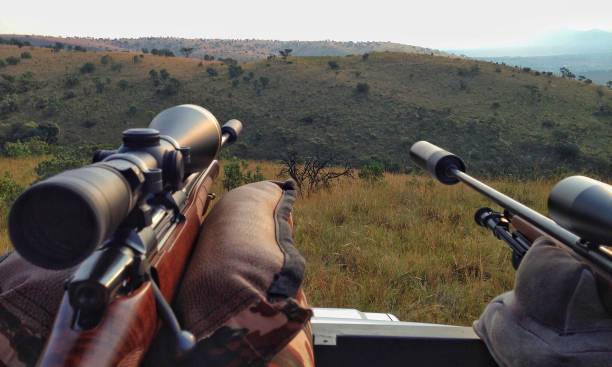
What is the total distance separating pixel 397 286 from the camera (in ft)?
13.6

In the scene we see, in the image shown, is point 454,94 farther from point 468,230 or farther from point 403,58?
point 468,230

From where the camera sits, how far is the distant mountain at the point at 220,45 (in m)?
106

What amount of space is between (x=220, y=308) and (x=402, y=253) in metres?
3.96

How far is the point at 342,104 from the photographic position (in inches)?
1430

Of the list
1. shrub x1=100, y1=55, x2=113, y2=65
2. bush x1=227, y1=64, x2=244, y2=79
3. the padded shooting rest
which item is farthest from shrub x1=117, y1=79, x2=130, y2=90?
the padded shooting rest

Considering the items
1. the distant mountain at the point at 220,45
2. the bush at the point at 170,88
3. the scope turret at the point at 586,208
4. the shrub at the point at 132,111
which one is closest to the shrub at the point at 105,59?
the bush at the point at 170,88

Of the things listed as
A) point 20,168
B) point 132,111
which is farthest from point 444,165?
point 132,111

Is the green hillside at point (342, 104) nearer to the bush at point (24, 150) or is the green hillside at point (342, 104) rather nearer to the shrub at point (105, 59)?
the shrub at point (105, 59)

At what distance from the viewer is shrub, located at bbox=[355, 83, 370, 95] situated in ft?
123

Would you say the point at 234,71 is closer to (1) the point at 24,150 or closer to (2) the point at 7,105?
(2) the point at 7,105

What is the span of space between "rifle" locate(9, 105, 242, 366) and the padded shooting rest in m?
0.09

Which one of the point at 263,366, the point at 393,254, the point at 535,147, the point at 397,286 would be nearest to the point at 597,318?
the point at 263,366

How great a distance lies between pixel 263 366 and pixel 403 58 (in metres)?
48.2

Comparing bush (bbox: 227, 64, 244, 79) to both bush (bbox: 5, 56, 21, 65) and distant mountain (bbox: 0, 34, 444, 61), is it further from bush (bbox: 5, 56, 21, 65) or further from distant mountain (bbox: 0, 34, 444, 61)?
distant mountain (bbox: 0, 34, 444, 61)
